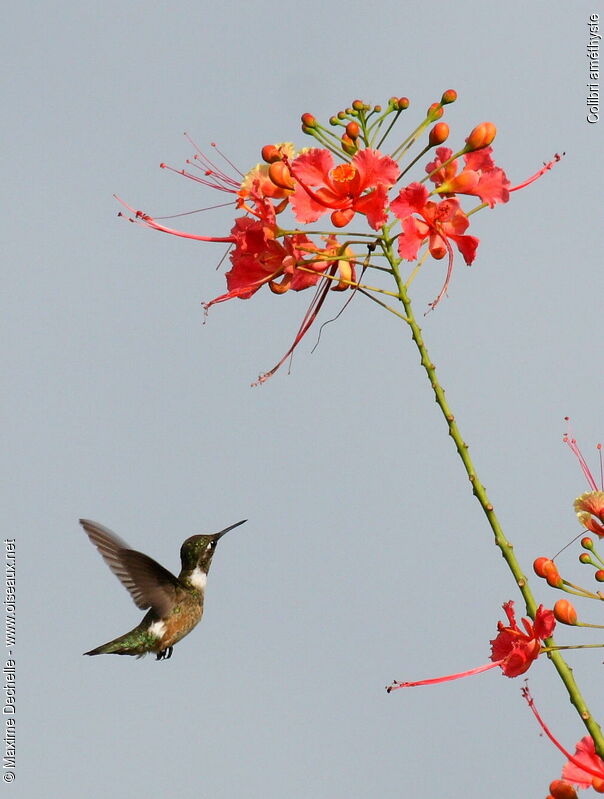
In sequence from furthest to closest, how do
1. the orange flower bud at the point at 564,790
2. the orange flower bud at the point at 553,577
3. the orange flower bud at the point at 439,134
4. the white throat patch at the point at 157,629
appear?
the white throat patch at the point at 157,629, the orange flower bud at the point at 439,134, the orange flower bud at the point at 553,577, the orange flower bud at the point at 564,790

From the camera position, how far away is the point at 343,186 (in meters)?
3.29

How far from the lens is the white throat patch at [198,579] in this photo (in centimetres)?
544

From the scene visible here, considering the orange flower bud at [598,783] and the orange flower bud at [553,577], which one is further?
the orange flower bud at [553,577]

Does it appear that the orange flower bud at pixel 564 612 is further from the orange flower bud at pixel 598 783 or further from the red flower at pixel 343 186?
the red flower at pixel 343 186

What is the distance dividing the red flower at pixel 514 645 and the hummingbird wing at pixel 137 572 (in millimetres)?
2220

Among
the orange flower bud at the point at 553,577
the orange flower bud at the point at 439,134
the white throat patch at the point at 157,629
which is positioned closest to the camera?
the orange flower bud at the point at 553,577

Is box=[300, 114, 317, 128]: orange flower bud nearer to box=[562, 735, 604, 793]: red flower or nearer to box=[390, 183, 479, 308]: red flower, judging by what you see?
box=[390, 183, 479, 308]: red flower

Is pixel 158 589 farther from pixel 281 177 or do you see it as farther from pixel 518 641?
pixel 518 641

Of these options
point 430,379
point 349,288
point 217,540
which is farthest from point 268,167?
point 217,540

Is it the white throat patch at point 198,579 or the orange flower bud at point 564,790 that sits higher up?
the white throat patch at point 198,579

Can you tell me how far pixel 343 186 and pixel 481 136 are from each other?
17.8 inches

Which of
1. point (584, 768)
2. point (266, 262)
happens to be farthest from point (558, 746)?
point (266, 262)

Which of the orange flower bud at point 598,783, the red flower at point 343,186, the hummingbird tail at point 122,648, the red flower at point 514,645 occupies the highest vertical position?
the red flower at point 343,186

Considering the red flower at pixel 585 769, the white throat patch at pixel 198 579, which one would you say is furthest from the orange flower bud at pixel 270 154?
the white throat patch at pixel 198 579
